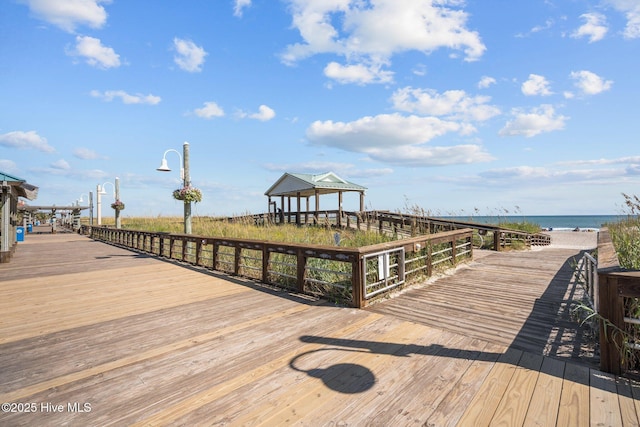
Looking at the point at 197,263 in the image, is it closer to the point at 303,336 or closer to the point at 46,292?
the point at 46,292

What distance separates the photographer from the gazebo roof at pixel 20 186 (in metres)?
8.87

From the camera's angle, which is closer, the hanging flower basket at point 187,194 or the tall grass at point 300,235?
the tall grass at point 300,235

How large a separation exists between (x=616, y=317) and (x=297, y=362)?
2688 millimetres

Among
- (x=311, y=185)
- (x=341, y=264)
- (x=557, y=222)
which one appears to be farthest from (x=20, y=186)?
(x=557, y=222)

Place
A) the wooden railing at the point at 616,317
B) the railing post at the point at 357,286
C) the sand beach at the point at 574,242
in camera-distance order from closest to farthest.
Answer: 1. the wooden railing at the point at 616,317
2. the railing post at the point at 357,286
3. the sand beach at the point at 574,242

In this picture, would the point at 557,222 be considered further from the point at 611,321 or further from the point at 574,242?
the point at 611,321

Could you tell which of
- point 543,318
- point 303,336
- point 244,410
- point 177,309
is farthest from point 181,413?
point 543,318

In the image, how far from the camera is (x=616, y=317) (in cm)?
257

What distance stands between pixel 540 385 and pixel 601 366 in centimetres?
70

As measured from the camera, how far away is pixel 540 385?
7.97ft

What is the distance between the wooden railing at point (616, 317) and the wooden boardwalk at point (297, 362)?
0.17 m

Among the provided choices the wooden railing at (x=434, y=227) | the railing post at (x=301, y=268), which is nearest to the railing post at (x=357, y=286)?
the railing post at (x=301, y=268)

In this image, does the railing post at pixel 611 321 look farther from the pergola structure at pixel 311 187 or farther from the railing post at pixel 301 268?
the pergola structure at pixel 311 187

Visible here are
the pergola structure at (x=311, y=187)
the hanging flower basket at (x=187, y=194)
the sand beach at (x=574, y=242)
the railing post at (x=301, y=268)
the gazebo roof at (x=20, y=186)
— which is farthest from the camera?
the pergola structure at (x=311, y=187)
